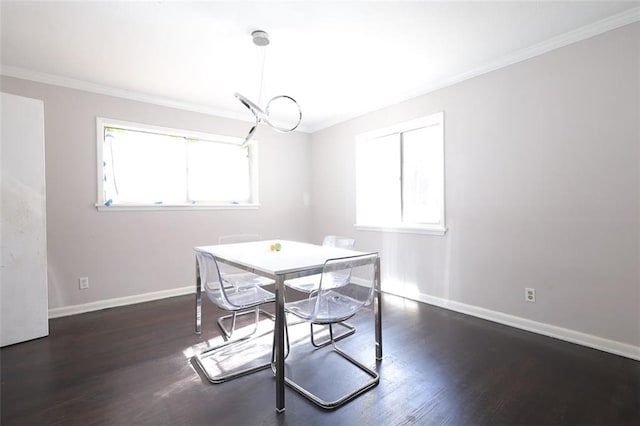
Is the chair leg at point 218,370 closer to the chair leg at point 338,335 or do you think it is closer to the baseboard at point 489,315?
the chair leg at point 338,335

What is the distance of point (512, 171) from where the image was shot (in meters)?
2.82

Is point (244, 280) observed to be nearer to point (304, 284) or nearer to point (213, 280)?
point (304, 284)

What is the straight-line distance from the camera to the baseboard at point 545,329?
7.41 feet

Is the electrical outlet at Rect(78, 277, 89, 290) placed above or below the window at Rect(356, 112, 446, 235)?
below

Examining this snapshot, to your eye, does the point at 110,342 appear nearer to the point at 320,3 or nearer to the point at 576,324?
the point at 320,3

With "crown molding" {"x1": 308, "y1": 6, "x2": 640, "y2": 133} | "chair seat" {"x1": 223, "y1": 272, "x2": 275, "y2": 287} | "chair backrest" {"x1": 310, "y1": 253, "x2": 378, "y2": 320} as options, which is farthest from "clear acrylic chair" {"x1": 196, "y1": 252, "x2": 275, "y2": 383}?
"crown molding" {"x1": 308, "y1": 6, "x2": 640, "y2": 133}

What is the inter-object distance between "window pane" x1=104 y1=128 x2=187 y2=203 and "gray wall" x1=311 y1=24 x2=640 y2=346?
3066 millimetres

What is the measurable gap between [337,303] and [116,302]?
2.80 metres

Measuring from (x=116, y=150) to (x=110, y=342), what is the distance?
218 cm

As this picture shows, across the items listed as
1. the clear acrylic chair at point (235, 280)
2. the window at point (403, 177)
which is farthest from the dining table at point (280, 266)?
the window at point (403, 177)

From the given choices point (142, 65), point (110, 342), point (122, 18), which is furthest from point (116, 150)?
point (110, 342)

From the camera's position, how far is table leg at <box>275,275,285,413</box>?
1.70m

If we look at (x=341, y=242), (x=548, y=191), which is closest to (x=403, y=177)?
(x=341, y=242)

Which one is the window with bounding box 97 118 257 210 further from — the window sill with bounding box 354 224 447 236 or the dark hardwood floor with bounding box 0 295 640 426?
the window sill with bounding box 354 224 447 236
